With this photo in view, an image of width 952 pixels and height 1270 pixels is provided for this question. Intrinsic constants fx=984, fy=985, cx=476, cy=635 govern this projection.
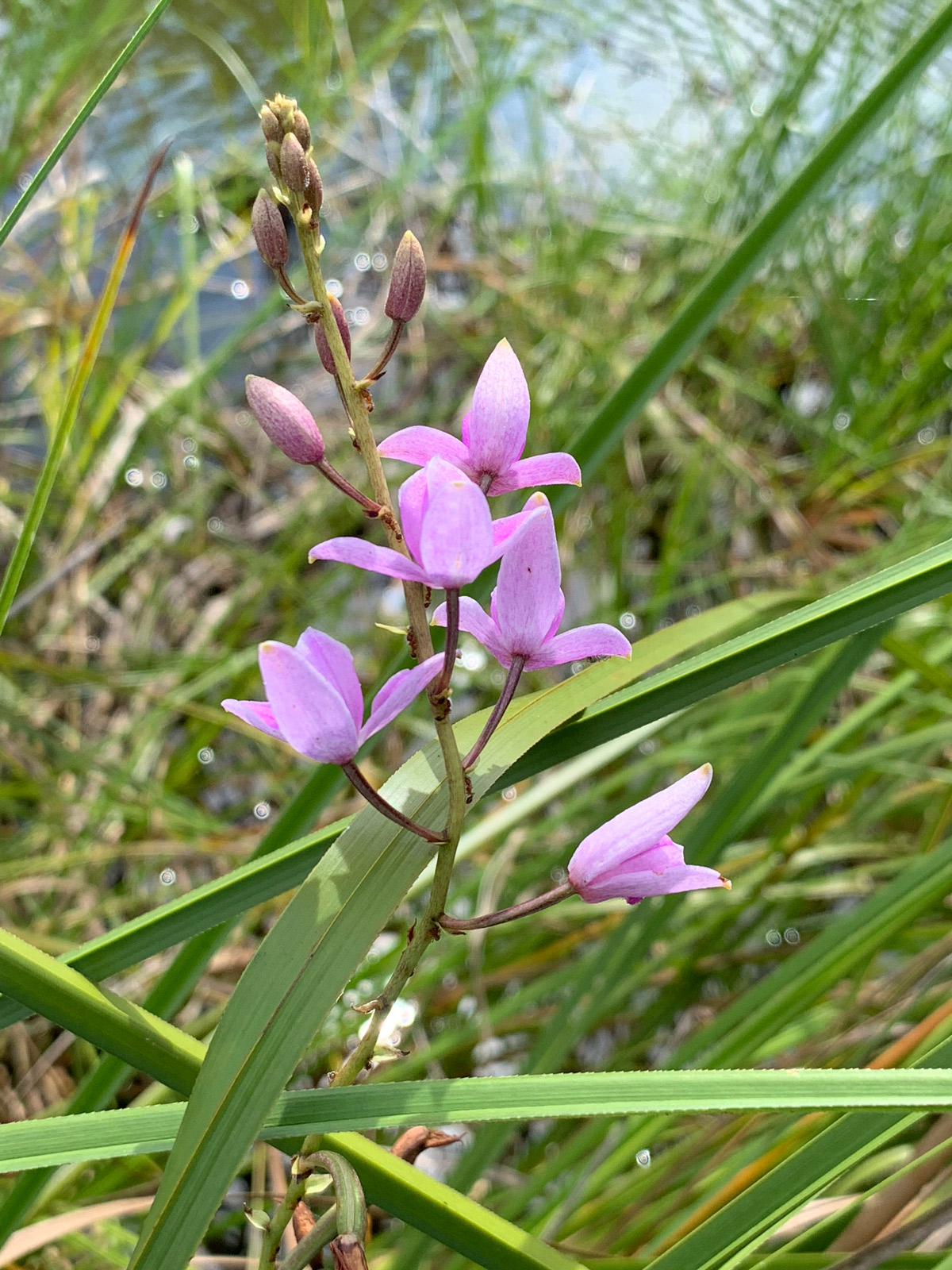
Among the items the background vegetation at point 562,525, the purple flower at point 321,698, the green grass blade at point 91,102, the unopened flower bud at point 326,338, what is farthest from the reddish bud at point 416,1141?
the green grass blade at point 91,102

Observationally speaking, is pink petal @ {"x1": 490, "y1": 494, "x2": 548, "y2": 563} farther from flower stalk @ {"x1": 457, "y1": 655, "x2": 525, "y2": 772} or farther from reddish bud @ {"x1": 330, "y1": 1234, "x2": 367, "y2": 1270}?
reddish bud @ {"x1": 330, "y1": 1234, "x2": 367, "y2": 1270}

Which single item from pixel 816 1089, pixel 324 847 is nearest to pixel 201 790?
pixel 324 847

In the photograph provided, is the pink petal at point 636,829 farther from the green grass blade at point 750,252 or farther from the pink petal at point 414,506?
the green grass blade at point 750,252

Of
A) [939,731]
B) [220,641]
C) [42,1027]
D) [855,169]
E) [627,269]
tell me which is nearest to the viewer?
[939,731]

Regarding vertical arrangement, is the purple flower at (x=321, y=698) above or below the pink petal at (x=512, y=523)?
below

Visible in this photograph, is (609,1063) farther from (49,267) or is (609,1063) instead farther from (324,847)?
(49,267)

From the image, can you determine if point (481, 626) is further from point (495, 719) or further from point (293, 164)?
point (293, 164)

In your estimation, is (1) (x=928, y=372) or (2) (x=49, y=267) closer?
(1) (x=928, y=372)
